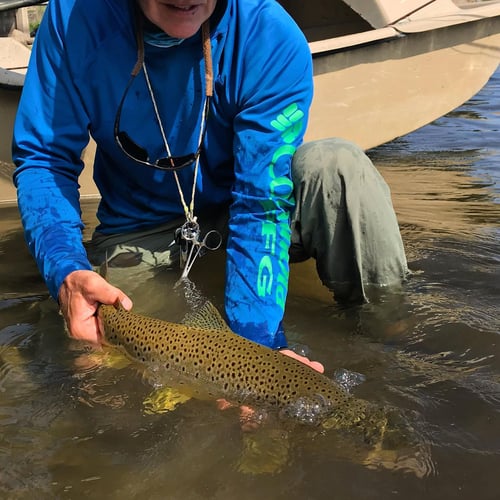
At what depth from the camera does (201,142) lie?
283 centimetres

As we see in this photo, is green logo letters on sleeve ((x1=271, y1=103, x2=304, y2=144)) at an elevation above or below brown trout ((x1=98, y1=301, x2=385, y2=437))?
above

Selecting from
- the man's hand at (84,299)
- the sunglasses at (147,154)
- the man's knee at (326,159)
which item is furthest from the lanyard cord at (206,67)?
the man's hand at (84,299)

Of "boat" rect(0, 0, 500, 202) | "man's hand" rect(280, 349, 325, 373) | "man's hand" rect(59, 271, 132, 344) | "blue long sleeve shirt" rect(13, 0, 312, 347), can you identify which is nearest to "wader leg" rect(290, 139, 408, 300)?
"blue long sleeve shirt" rect(13, 0, 312, 347)

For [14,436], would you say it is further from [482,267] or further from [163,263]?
[482,267]

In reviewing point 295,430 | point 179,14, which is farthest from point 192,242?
point 295,430

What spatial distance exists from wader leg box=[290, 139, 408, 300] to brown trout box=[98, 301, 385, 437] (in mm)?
687

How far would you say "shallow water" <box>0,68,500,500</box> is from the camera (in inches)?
75.8

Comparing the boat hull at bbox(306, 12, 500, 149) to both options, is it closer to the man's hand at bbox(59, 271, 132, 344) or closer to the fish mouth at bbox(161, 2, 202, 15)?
the fish mouth at bbox(161, 2, 202, 15)

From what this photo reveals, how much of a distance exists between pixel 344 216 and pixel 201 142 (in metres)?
0.67

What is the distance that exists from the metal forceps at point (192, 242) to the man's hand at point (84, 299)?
1.54 feet

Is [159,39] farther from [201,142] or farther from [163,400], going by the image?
[163,400]

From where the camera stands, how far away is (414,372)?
2500 millimetres

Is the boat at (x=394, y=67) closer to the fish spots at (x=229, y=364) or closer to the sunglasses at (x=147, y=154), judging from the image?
the sunglasses at (x=147, y=154)

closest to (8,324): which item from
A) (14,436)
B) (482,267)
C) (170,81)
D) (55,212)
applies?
(55,212)
